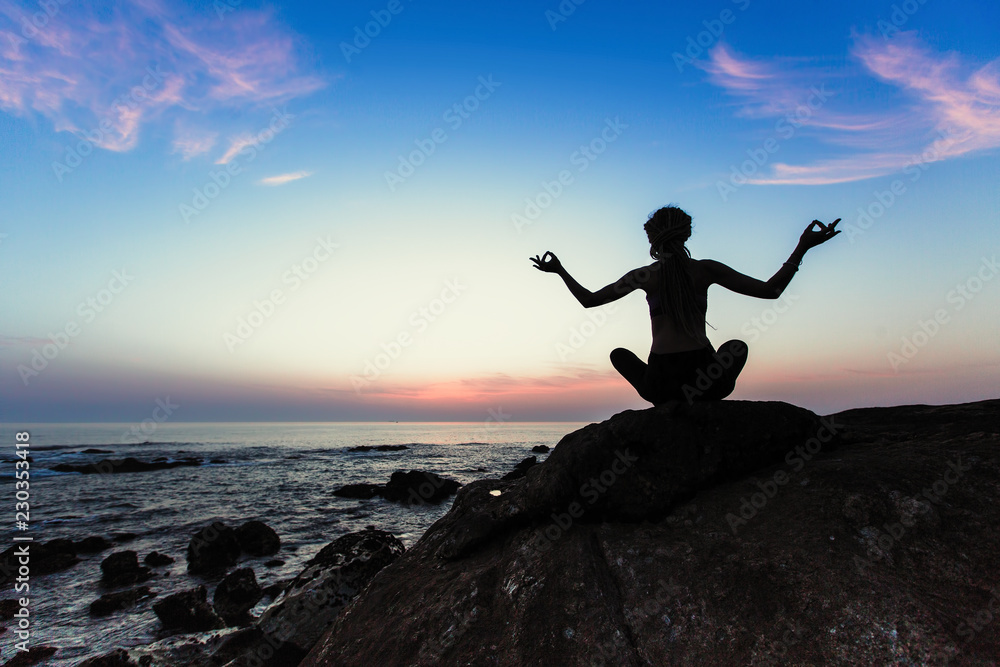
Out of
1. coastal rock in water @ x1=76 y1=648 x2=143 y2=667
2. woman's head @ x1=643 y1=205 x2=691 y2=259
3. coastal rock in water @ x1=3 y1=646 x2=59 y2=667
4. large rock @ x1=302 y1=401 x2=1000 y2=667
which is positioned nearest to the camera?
large rock @ x1=302 y1=401 x2=1000 y2=667

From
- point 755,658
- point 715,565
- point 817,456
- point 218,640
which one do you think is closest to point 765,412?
point 817,456

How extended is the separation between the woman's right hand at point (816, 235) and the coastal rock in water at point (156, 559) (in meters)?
17.3

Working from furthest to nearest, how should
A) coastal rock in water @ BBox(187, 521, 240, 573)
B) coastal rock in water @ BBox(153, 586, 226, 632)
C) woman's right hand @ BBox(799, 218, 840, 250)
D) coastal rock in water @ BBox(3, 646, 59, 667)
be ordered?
1. coastal rock in water @ BBox(187, 521, 240, 573)
2. coastal rock in water @ BBox(153, 586, 226, 632)
3. coastal rock in water @ BBox(3, 646, 59, 667)
4. woman's right hand @ BBox(799, 218, 840, 250)

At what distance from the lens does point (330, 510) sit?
23.0m

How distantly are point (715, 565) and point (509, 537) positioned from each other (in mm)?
2102

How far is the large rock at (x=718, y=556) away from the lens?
322 centimetres

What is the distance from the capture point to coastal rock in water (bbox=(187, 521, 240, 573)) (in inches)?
541

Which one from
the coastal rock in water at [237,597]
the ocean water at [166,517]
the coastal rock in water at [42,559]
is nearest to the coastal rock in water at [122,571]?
the ocean water at [166,517]

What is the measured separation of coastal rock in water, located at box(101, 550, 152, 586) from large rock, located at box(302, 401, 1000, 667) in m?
11.0

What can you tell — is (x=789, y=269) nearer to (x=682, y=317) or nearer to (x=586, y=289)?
(x=682, y=317)

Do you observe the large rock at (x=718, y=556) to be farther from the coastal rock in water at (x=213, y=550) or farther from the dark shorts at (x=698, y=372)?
the coastal rock in water at (x=213, y=550)

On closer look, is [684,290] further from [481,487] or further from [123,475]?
[123,475]

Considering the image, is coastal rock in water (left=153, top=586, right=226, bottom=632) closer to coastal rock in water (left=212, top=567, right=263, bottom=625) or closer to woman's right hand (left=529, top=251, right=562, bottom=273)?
coastal rock in water (left=212, top=567, right=263, bottom=625)

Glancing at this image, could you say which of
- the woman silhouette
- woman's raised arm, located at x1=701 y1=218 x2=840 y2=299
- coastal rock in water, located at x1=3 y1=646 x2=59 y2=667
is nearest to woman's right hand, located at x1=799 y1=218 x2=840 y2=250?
woman's raised arm, located at x1=701 y1=218 x2=840 y2=299
